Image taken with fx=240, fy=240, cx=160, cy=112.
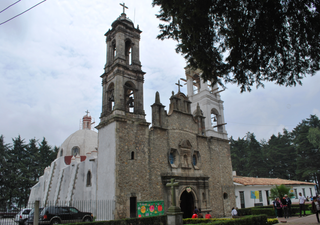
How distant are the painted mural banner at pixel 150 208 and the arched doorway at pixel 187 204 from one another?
10.4 ft

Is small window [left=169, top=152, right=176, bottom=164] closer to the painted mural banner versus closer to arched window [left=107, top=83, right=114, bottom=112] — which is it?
the painted mural banner

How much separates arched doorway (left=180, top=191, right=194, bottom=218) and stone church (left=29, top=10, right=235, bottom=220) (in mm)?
76

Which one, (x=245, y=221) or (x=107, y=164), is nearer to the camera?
(x=245, y=221)

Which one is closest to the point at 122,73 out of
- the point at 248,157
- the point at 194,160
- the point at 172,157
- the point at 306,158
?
the point at 172,157

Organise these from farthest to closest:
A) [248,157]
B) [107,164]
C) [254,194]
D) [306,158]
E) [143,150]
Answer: [248,157]
[306,158]
[254,194]
[143,150]
[107,164]

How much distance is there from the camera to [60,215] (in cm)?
1500

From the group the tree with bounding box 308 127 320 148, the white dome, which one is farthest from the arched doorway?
the tree with bounding box 308 127 320 148

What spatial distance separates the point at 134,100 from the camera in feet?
62.1

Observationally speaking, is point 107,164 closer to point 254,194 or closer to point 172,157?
point 172,157

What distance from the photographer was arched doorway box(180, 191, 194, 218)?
1934 cm

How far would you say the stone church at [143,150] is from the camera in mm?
15883

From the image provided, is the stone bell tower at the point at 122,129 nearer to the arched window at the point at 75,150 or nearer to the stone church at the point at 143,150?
the stone church at the point at 143,150

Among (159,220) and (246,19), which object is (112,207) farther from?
(246,19)

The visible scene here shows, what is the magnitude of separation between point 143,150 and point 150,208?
12.8ft
